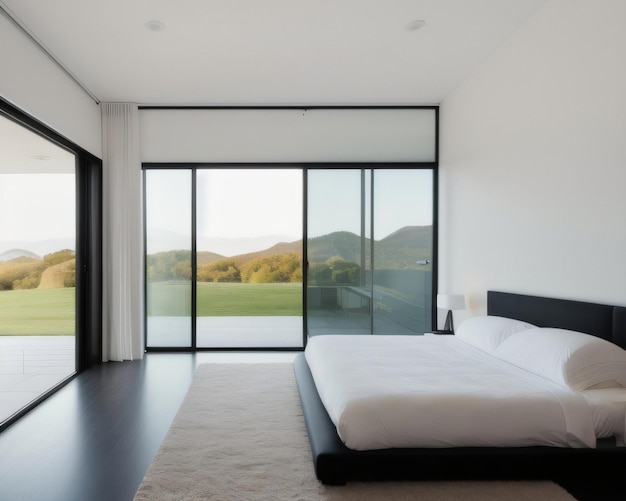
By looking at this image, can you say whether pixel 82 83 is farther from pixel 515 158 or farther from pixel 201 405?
pixel 515 158

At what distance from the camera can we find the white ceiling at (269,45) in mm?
2756

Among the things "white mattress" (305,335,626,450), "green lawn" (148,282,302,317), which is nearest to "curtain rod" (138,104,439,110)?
"green lawn" (148,282,302,317)

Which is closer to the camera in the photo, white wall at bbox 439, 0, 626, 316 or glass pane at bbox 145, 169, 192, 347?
white wall at bbox 439, 0, 626, 316

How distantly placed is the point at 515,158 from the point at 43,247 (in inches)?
155

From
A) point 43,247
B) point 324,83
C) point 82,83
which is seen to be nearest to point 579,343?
point 324,83

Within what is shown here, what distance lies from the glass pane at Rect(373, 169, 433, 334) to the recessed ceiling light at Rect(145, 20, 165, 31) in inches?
104

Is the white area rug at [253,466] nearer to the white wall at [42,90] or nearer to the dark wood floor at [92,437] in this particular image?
the dark wood floor at [92,437]

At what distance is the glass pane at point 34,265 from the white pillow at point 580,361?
3.52 meters

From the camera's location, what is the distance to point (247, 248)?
17.9 ft

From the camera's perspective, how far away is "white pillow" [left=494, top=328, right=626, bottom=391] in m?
2.09

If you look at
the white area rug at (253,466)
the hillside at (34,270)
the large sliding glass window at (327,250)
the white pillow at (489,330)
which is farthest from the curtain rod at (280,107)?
the white area rug at (253,466)

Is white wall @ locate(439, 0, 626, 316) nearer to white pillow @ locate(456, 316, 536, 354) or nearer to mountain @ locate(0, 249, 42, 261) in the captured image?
white pillow @ locate(456, 316, 536, 354)

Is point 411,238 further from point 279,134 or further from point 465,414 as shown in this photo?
point 465,414

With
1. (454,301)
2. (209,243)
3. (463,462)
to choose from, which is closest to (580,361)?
(463,462)
